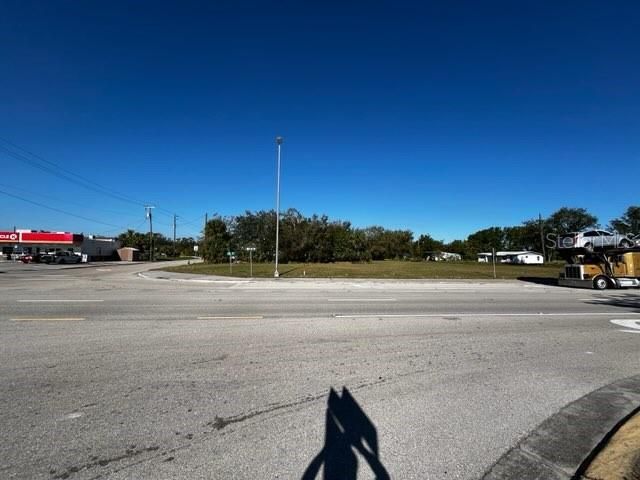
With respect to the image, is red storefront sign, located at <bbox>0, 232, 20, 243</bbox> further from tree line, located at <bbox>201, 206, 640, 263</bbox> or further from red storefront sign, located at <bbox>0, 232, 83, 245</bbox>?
tree line, located at <bbox>201, 206, 640, 263</bbox>

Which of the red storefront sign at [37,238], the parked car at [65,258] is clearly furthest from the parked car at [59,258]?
the red storefront sign at [37,238]

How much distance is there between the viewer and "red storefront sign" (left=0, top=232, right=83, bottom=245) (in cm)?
6519

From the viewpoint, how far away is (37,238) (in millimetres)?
66000

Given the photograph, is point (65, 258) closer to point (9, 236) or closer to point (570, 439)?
point (9, 236)

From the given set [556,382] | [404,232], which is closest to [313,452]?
[556,382]

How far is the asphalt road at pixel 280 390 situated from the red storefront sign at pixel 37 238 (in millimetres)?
67481

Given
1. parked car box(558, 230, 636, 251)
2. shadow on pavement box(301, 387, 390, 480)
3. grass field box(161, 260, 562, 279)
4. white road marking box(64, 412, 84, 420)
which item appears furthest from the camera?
grass field box(161, 260, 562, 279)

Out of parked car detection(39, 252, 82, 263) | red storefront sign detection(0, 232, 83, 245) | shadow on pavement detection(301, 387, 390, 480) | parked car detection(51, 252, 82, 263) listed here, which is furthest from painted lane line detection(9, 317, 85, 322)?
red storefront sign detection(0, 232, 83, 245)

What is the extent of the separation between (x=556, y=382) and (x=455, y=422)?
224cm

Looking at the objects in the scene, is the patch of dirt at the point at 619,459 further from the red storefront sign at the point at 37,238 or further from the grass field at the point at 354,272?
the red storefront sign at the point at 37,238

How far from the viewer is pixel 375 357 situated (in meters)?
6.06

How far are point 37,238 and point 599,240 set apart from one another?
266ft

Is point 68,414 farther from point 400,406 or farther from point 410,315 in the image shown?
point 410,315

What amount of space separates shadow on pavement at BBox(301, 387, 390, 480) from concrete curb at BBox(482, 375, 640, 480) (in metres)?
0.94
